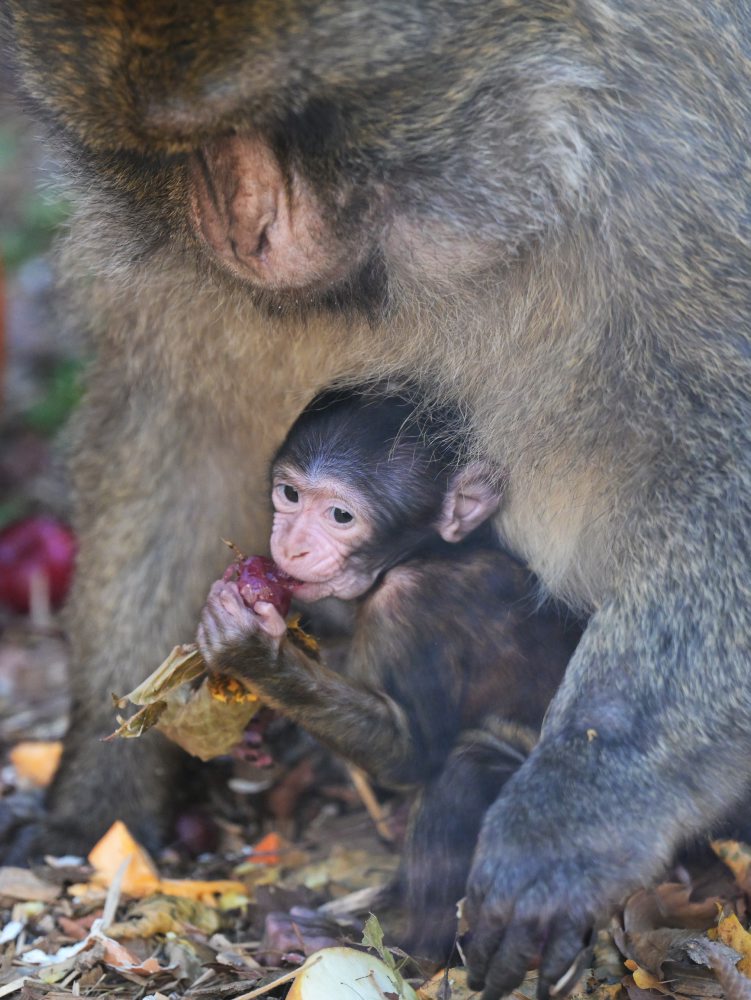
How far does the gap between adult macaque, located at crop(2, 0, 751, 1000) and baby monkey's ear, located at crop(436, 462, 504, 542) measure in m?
0.08

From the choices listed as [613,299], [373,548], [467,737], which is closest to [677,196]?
[613,299]

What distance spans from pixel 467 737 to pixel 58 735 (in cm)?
216

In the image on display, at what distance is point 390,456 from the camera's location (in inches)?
141

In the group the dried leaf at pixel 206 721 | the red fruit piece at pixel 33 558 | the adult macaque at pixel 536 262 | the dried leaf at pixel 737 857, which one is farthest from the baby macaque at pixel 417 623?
the red fruit piece at pixel 33 558

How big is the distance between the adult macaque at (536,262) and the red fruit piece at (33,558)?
2462 mm

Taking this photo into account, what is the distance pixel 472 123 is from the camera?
9.70 feet

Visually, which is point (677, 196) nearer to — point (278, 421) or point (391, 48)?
point (391, 48)

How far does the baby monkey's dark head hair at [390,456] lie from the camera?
3.55 m

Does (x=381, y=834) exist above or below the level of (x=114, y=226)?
below

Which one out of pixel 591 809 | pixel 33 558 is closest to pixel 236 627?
pixel 591 809

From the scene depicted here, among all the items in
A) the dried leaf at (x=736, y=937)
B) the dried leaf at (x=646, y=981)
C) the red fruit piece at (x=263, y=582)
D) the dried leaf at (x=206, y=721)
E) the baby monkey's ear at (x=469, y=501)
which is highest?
the baby monkey's ear at (x=469, y=501)

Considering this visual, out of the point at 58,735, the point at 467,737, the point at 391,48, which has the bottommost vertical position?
the point at 58,735

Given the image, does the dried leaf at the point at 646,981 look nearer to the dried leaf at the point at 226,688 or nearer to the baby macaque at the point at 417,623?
the baby macaque at the point at 417,623

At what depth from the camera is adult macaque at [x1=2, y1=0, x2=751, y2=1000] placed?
2797mm
